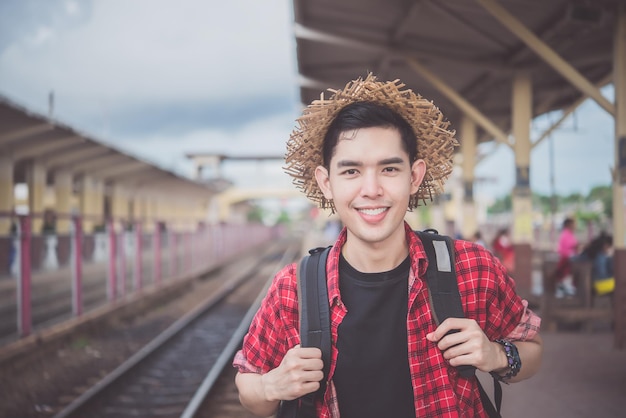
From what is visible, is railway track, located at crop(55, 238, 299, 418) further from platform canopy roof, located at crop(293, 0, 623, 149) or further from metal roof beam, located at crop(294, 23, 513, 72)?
platform canopy roof, located at crop(293, 0, 623, 149)

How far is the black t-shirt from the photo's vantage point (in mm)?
1775

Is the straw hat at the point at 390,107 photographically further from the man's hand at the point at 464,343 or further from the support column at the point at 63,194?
the support column at the point at 63,194

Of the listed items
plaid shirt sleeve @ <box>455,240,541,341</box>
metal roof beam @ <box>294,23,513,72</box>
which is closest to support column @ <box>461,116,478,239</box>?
metal roof beam @ <box>294,23,513,72</box>

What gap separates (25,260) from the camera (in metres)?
8.38

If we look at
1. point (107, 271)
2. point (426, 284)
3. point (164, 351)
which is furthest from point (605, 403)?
point (107, 271)

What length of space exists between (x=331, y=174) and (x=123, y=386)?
6.12m

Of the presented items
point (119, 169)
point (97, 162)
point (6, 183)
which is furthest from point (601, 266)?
point (119, 169)

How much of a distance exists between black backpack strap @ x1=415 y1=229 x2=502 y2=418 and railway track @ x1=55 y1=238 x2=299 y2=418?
14.8ft

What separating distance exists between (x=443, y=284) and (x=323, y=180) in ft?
1.77

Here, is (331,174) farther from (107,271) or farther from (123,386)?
(107,271)

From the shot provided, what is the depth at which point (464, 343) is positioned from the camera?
66.1 inches

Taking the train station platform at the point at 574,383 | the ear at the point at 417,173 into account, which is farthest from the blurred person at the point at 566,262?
the ear at the point at 417,173

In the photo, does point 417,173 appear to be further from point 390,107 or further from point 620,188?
point 620,188

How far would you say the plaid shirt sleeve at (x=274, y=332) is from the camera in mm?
1824
